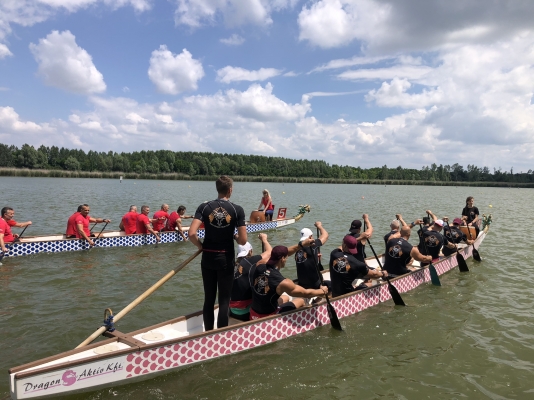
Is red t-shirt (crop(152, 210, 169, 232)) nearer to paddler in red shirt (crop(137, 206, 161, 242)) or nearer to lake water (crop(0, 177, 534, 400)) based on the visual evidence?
paddler in red shirt (crop(137, 206, 161, 242))

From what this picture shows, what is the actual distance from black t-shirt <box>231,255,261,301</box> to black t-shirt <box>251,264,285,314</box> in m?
0.26

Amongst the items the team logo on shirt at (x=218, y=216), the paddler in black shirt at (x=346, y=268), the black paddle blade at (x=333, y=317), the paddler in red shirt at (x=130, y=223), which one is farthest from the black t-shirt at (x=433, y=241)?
the paddler in red shirt at (x=130, y=223)

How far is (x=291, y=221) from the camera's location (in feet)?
70.2

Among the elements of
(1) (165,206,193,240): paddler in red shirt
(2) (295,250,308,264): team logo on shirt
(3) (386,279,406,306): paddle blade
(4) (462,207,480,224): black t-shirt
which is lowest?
(3) (386,279,406,306): paddle blade

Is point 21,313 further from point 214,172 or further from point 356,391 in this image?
point 214,172

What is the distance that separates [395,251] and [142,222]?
9500mm

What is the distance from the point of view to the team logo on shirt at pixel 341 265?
24.5 feet

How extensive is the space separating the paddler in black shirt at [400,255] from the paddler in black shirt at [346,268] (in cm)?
169

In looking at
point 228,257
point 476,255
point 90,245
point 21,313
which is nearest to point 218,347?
point 228,257

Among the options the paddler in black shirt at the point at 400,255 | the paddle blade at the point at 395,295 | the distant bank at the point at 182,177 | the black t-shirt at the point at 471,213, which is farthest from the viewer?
the distant bank at the point at 182,177

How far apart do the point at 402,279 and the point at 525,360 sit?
3.22 meters

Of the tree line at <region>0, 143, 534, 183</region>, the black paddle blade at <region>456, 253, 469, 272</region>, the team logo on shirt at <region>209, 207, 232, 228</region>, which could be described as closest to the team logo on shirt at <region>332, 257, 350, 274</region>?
the team logo on shirt at <region>209, 207, 232, 228</region>

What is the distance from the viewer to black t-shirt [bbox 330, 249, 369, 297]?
7.43 m

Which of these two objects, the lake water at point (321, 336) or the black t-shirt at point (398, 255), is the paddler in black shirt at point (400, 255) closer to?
the black t-shirt at point (398, 255)
